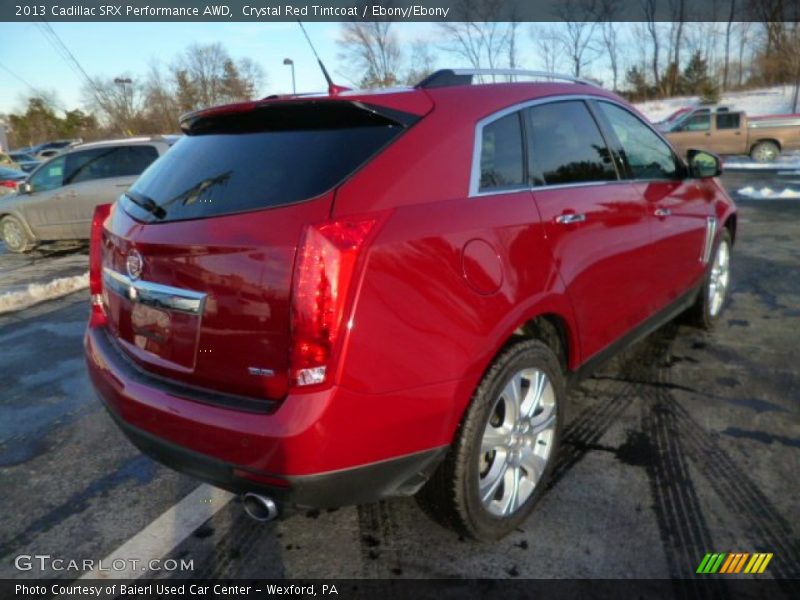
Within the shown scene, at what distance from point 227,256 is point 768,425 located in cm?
291

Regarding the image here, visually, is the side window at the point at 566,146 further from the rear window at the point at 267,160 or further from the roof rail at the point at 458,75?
the rear window at the point at 267,160

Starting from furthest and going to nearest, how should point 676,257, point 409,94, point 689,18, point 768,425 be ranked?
point 689,18
point 676,257
point 768,425
point 409,94

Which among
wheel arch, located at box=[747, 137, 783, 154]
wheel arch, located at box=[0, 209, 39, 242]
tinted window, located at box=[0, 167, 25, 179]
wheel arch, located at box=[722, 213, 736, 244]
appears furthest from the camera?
wheel arch, located at box=[747, 137, 783, 154]

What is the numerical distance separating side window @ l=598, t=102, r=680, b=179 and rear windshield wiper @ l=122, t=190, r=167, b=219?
227 cm

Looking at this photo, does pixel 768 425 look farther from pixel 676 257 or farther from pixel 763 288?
pixel 763 288

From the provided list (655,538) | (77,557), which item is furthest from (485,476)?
(77,557)

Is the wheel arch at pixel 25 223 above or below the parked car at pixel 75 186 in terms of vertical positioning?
below

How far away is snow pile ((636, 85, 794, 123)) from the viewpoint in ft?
123

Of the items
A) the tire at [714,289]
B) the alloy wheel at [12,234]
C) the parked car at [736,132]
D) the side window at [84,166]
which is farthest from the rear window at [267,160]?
the parked car at [736,132]

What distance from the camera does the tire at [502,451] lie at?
2.15 meters

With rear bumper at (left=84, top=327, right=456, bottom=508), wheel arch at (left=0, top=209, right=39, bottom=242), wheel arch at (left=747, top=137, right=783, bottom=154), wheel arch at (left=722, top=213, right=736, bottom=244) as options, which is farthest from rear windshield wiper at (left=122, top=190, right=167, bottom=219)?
wheel arch at (left=747, top=137, right=783, bottom=154)

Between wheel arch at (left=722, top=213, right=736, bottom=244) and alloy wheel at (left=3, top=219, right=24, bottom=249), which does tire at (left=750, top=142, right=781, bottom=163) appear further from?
alloy wheel at (left=3, top=219, right=24, bottom=249)

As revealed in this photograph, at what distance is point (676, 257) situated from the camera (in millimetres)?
3660

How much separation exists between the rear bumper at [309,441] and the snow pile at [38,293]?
536cm
